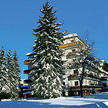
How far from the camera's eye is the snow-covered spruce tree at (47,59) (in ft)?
82.4

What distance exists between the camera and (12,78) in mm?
48750

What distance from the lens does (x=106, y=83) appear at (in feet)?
213

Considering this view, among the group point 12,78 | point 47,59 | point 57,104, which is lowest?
point 57,104

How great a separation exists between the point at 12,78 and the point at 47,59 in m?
26.5

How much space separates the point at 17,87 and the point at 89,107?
141 ft

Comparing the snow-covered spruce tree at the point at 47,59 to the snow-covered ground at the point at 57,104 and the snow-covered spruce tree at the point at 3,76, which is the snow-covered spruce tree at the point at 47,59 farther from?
the snow-covered spruce tree at the point at 3,76

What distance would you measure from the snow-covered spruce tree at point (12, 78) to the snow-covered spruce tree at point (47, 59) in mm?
22437

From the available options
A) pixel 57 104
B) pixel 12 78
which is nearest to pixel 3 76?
pixel 12 78

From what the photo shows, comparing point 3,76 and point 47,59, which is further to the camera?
point 3,76

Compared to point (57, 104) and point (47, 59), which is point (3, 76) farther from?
point (57, 104)

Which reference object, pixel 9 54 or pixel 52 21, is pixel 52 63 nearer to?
pixel 52 21

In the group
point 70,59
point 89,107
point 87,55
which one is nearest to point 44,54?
point 87,55

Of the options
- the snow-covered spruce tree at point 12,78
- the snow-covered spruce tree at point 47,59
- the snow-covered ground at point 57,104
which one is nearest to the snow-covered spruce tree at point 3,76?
the snow-covered spruce tree at point 12,78

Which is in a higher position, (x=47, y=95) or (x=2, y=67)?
(x=2, y=67)
